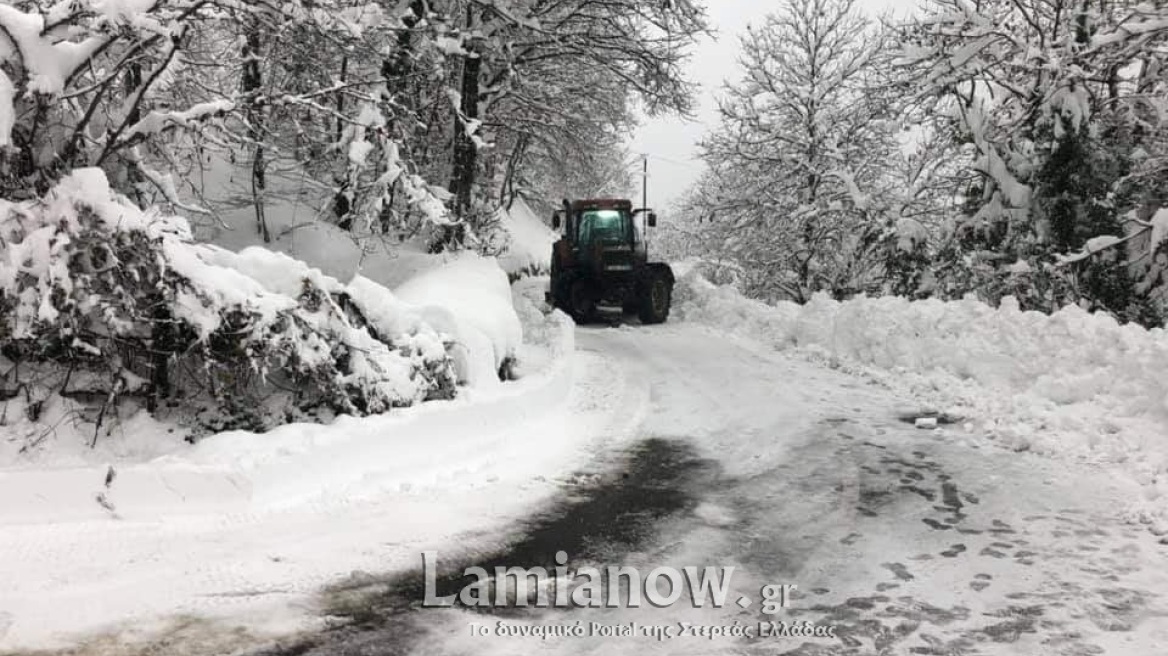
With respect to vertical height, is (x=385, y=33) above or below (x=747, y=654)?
above

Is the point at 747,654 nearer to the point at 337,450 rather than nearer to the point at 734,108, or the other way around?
the point at 337,450

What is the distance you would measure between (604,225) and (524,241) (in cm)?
1379

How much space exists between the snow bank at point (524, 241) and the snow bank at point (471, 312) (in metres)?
13.5

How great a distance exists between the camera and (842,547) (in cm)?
473

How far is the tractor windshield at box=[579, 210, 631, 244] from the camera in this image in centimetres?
1805

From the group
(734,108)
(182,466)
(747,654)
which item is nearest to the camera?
(747,654)

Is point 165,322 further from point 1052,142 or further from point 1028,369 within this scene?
point 1052,142

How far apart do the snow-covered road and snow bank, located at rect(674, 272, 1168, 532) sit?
49 centimetres

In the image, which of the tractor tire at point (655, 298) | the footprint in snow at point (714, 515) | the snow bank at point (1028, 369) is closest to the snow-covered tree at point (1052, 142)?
the snow bank at point (1028, 369)

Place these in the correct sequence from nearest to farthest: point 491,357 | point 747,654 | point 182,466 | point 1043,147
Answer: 1. point 747,654
2. point 182,466
3. point 491,357
4. point 1043,147

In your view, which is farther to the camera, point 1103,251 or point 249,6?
point 1103,251

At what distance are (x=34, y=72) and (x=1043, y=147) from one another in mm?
14912

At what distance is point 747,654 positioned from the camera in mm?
3408

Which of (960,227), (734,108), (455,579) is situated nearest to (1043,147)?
(960,227)
